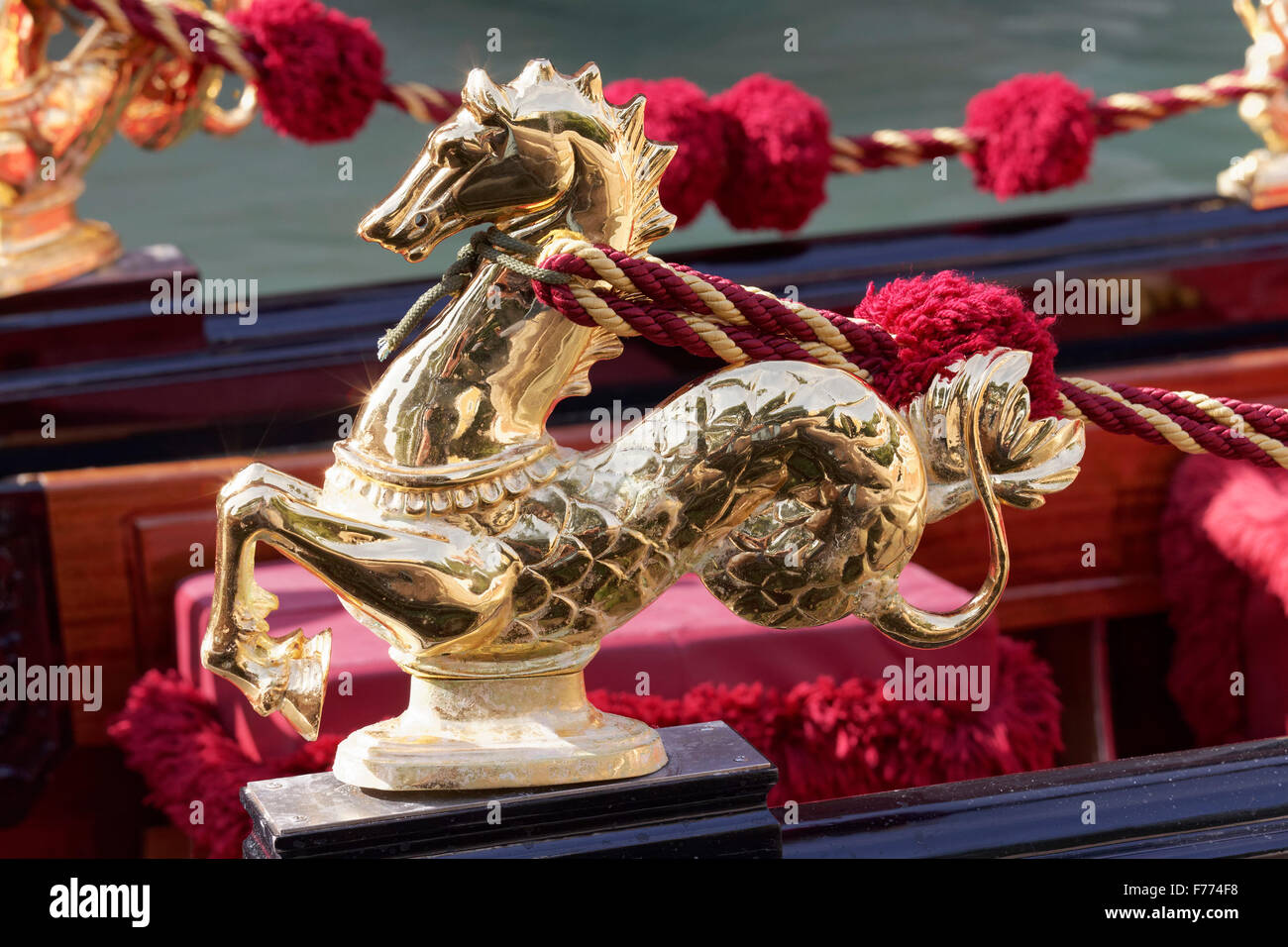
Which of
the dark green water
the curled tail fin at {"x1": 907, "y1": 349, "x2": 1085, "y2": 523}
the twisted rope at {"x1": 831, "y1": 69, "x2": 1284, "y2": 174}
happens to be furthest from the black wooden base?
the dark green water

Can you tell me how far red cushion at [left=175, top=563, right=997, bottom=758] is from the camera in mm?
1034

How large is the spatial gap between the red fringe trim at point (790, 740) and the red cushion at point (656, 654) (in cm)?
2

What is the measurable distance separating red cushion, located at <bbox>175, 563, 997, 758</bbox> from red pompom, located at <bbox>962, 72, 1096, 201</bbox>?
2.22ft

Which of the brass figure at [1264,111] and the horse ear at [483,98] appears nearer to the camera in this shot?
the horse ear at [483,98]

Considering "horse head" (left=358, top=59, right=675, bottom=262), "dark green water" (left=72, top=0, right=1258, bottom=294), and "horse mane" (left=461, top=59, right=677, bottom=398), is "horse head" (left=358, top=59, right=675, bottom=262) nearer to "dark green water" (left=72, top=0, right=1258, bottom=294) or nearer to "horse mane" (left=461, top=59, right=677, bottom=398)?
"horse mane" (left=461, top=59, right=677, bottom=398)

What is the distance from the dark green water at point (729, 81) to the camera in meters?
2.33

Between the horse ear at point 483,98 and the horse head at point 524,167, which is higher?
the horse ear at point 483,98

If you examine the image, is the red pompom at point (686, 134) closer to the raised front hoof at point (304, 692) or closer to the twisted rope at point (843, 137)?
the twisted rope at point (843, 137)

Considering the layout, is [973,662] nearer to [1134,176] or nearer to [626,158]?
[626,158]

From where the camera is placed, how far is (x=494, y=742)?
1.98ft

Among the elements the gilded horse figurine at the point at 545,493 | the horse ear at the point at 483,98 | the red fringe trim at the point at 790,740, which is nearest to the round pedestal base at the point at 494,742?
the gilded horse figurine at the point at 545,493

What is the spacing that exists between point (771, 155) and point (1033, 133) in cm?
34

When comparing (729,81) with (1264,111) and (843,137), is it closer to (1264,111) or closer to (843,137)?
(843,137)

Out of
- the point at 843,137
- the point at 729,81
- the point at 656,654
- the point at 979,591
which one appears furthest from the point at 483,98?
the point at 729,81
